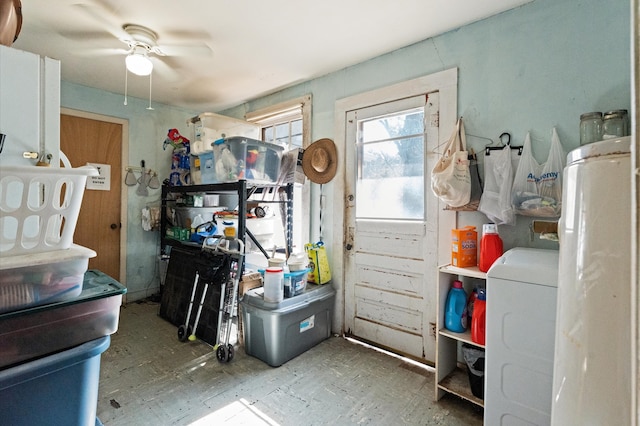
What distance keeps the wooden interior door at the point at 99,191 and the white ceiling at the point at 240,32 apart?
21.9 inches

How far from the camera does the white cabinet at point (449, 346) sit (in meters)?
1.71

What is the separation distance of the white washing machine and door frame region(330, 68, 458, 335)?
793 millimetres

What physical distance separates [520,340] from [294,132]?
265 cm

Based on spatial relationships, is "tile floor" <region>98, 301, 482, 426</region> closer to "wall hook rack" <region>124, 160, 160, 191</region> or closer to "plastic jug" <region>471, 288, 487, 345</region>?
"plastic jug" <region>471, 288, 487, 345</region>

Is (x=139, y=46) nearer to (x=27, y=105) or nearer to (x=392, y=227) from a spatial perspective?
(x=27, y=105)

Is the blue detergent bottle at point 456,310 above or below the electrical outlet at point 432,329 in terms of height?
above

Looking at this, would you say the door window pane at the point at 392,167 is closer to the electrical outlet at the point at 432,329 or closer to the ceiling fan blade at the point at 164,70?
the electrical outlet at the point at 432,329

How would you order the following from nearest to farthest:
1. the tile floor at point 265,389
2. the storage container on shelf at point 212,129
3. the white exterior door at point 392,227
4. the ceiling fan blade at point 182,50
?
the tile floor at point 265,389, the white exterior door at point 392,227, the ceiling fan blade at point 182,50, the storage container on shelf at point 212,129

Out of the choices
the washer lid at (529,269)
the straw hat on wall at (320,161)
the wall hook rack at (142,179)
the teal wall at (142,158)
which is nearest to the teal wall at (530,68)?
the washer lid at (529,269)

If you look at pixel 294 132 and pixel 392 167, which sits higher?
pixel 294 132

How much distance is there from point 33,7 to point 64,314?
2.08 m

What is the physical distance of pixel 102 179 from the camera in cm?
331

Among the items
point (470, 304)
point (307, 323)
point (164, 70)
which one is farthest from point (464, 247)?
point (164, 70)

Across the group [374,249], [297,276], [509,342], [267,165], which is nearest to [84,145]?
[267,165]
